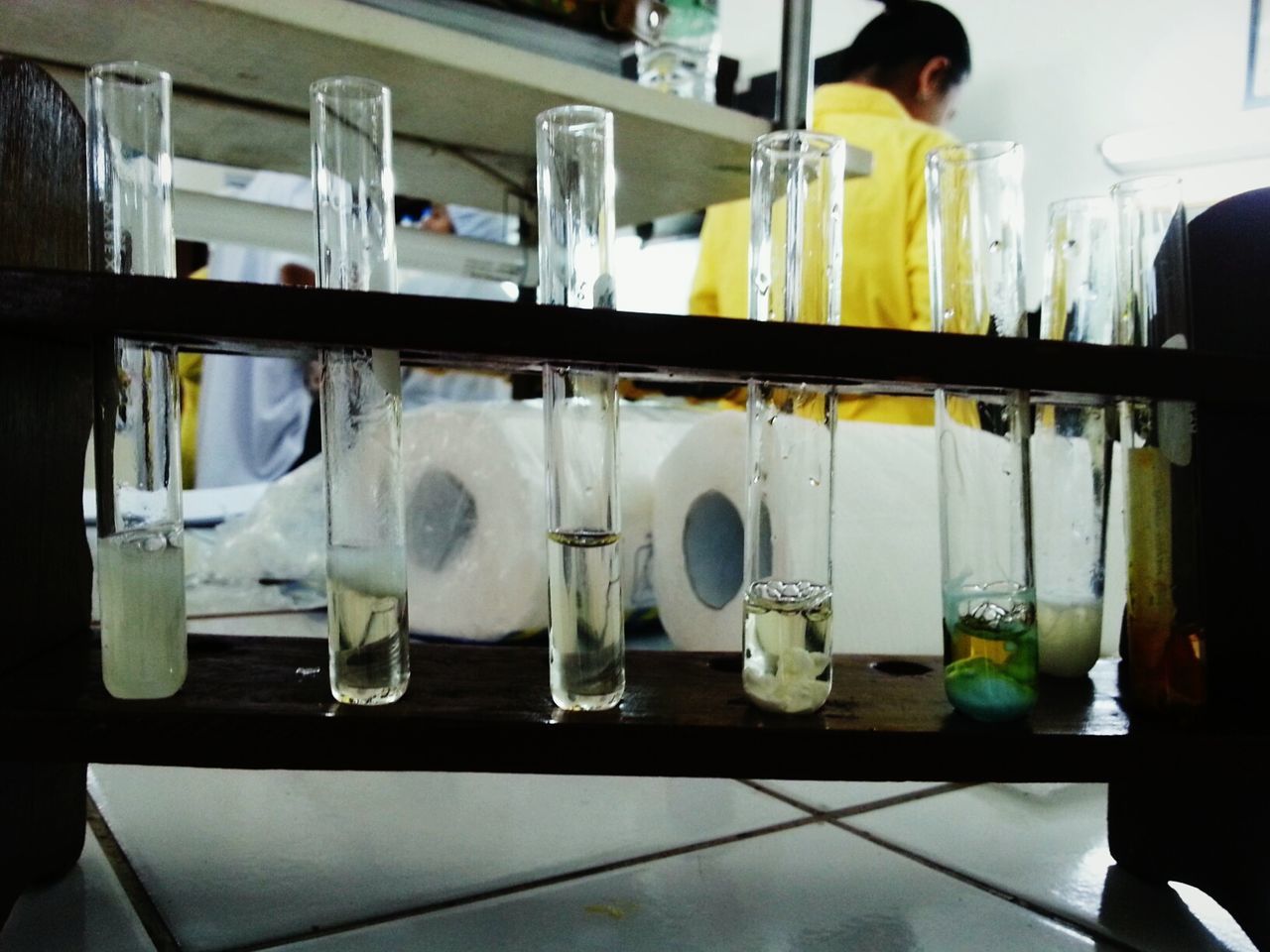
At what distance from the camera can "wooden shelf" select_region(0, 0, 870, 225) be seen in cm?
87

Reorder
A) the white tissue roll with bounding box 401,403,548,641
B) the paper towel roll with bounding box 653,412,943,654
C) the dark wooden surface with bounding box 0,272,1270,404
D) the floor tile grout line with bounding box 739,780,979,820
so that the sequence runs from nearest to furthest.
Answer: the dark wooden surface with bounding box 0,272,1270,404 < the floor tile grout line with bounding box 739,780,979,820 < the paper towel roll with bounding box 653,412,943,654 < the white tissue roll with bounding box 401,403,548,641

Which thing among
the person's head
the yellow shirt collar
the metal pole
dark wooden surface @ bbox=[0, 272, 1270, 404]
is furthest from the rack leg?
the person's head

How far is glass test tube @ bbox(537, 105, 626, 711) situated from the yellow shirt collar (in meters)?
1.34

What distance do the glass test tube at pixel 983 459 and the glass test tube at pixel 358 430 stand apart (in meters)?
0.30

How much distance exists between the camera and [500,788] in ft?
2.66

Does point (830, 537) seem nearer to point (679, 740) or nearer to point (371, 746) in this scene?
point (679, 740)

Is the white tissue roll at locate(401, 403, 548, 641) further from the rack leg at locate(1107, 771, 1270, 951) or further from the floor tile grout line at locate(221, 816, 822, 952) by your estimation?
the rack leg at locate(1107, 771, 1270, 951)

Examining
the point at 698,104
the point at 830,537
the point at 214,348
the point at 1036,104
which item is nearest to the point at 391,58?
the point at 698,104

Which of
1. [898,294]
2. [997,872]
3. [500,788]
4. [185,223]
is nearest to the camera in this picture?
[997,872]

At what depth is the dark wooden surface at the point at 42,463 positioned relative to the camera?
559mm

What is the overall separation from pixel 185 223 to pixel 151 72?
81 centimetres

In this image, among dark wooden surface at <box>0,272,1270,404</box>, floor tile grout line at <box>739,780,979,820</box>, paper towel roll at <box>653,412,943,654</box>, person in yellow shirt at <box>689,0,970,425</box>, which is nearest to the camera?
dark wooden surface at <box>0,272,1270,404</box>

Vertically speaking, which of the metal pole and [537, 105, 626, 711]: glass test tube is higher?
the metal pole

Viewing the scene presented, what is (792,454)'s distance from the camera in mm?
572
